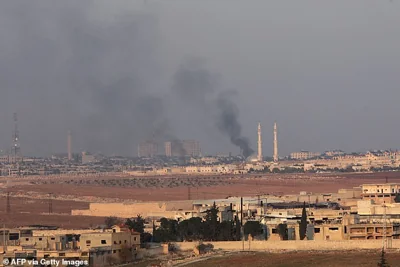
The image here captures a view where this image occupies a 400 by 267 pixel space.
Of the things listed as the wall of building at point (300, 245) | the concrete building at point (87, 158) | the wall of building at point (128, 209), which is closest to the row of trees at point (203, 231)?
the wall of building at point (300, 245)

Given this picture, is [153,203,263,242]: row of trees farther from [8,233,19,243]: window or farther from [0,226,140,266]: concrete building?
[8,233,19,243]: window

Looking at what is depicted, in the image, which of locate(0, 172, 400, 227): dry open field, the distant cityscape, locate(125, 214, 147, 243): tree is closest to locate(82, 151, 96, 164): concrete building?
the distant cityscape

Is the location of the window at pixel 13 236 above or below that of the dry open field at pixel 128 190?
below

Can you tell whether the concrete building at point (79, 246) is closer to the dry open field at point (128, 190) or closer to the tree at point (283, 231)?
the tree at point (283, 231)

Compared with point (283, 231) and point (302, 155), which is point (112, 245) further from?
point (302, 155)

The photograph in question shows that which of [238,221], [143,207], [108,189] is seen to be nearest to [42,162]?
[108,189]
